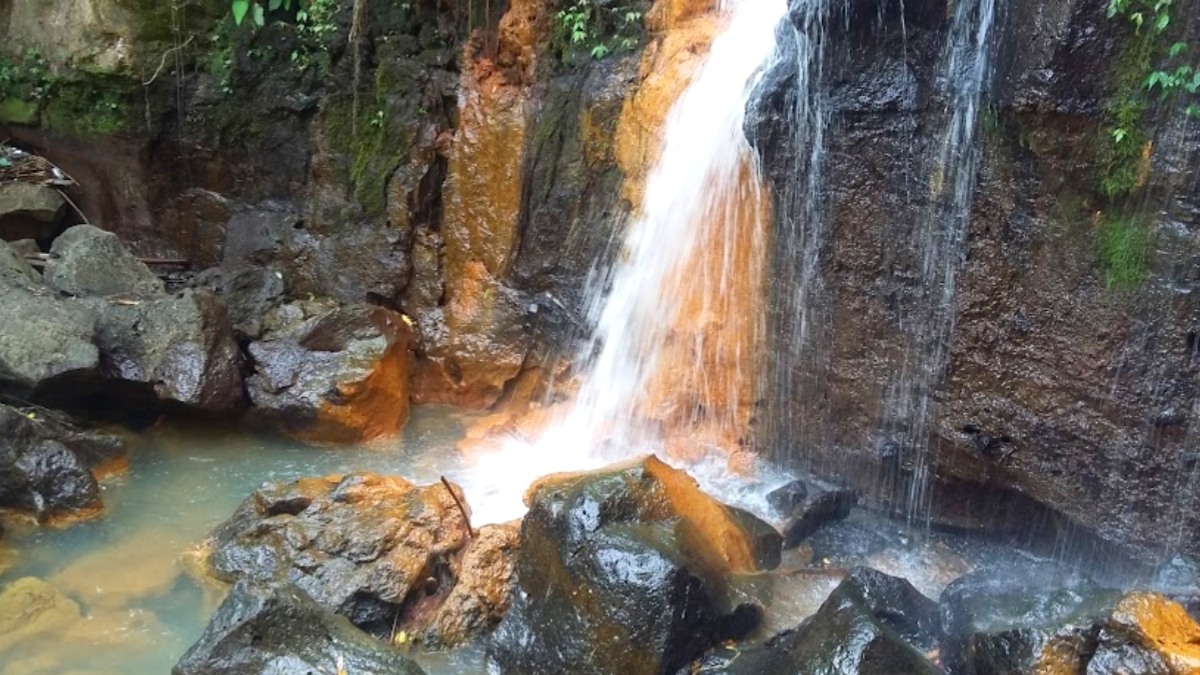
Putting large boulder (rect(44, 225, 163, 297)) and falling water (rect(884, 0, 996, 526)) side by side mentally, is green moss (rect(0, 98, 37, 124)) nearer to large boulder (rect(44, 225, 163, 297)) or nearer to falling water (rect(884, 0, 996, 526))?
large boulder (rect(44, 225, 163, 297))

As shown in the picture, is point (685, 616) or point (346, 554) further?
point (346, 554)

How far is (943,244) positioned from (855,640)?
2.58 m

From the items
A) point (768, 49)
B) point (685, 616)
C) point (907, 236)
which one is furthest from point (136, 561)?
point (768, 49)

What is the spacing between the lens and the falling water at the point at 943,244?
518 cm

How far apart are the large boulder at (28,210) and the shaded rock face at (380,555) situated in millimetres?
4674

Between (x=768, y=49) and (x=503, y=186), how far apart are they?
7.68ft

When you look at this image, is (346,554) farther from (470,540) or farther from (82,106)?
(82,106)

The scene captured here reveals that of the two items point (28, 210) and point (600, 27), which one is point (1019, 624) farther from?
point (28, 210)

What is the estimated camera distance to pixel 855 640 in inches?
146

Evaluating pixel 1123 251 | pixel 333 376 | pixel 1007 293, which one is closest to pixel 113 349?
pixel 333 376

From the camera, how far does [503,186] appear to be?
25.5 ft

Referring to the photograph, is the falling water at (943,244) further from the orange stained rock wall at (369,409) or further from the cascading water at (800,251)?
the orange stained rock wall at (369,409)

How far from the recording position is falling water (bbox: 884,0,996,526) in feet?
17.0

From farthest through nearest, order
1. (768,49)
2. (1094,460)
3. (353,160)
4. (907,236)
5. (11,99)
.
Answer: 1. (11,99)
2. (353,160)
3. (768,49)
4. (907,236)
5. (1094,460)
